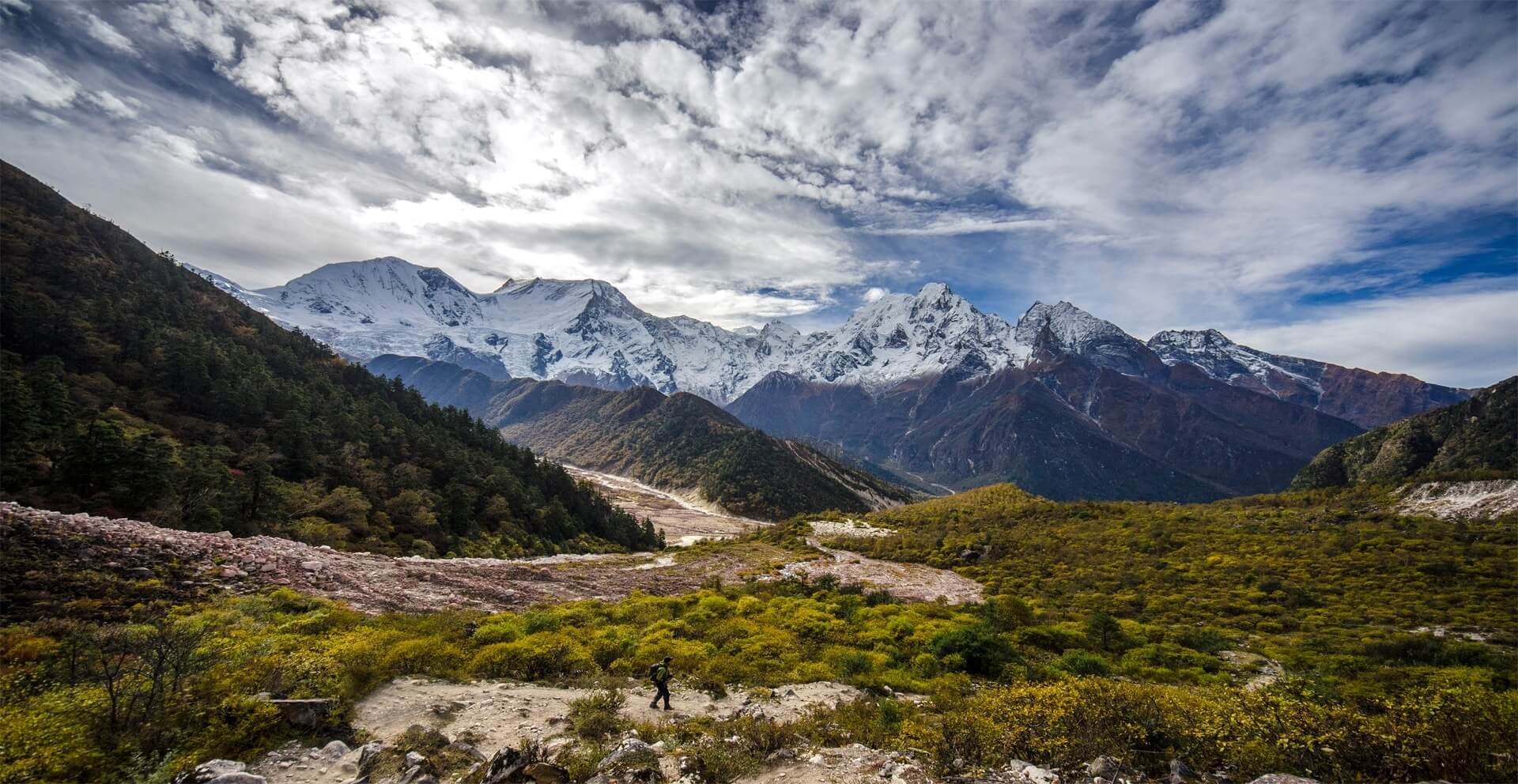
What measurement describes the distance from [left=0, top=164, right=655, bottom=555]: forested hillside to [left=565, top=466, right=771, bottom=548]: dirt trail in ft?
138

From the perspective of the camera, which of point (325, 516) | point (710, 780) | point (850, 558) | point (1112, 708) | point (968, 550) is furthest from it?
point (850, 558)

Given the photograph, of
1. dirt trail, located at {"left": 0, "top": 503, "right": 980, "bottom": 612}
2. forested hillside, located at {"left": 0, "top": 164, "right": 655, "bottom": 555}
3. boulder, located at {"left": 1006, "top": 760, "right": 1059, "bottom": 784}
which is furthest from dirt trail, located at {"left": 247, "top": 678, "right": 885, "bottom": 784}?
forested hillside, located at {"left": 0, "top": 164, "right": 655, "bottom": 555}

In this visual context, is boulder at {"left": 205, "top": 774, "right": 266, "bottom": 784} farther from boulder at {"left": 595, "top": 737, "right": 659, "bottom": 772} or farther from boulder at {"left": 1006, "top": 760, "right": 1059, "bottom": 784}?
boulder at {"left": 1006, "top": 760, "right": 1059, "bottom": 784}

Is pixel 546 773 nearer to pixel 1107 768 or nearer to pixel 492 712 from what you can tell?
pixel 492 712

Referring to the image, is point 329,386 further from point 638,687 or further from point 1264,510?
point 1264,510

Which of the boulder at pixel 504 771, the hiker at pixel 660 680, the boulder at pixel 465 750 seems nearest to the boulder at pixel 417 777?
the boulder at pixel 504 771

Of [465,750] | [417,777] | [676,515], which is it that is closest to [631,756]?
[465,750]

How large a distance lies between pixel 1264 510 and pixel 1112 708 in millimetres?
Result: 67815

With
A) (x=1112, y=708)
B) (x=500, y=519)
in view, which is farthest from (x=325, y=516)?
(x=1112, y=708)

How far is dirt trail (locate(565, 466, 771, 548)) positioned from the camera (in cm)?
11925

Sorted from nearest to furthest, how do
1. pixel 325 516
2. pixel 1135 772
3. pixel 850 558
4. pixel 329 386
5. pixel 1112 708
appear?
1. pixel 1135 772
2. pixel 1112 708
3. pixel 325 516
4. pixel 850 558
5. pixel 329 386

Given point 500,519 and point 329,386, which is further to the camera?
point 329,386

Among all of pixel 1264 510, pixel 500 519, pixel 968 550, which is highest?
pixel 1264 510

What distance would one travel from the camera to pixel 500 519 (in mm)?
56188
